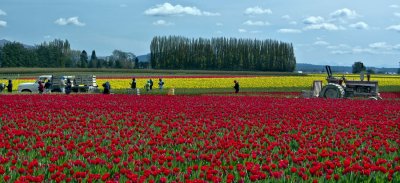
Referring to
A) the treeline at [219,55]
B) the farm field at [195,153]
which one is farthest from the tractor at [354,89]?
the treeline at [219,55]

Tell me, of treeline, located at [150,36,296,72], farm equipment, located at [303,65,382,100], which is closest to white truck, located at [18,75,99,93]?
farm equipment, located at [303,65,382,100]

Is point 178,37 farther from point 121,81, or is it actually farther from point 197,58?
point 121,81

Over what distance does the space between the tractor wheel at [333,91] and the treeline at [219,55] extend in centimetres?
11498

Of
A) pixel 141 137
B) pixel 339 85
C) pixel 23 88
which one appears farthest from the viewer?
pixel 23 88

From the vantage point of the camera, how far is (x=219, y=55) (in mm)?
155125

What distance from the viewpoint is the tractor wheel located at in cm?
3659

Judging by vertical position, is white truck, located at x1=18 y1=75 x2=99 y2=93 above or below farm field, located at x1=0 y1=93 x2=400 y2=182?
below

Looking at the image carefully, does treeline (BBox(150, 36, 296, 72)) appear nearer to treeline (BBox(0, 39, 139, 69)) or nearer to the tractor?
treeline (BBox(0, 39, 139, 69))

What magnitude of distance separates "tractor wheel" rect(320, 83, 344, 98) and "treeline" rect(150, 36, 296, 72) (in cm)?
11498

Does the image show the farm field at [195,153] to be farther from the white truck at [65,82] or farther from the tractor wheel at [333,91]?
the white truck at [65,82]

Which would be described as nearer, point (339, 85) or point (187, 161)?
point (187, 161)

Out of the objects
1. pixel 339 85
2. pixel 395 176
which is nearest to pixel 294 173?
pixel 395 176

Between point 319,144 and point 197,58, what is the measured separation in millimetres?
142620

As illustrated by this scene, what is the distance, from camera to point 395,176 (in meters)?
7.93
